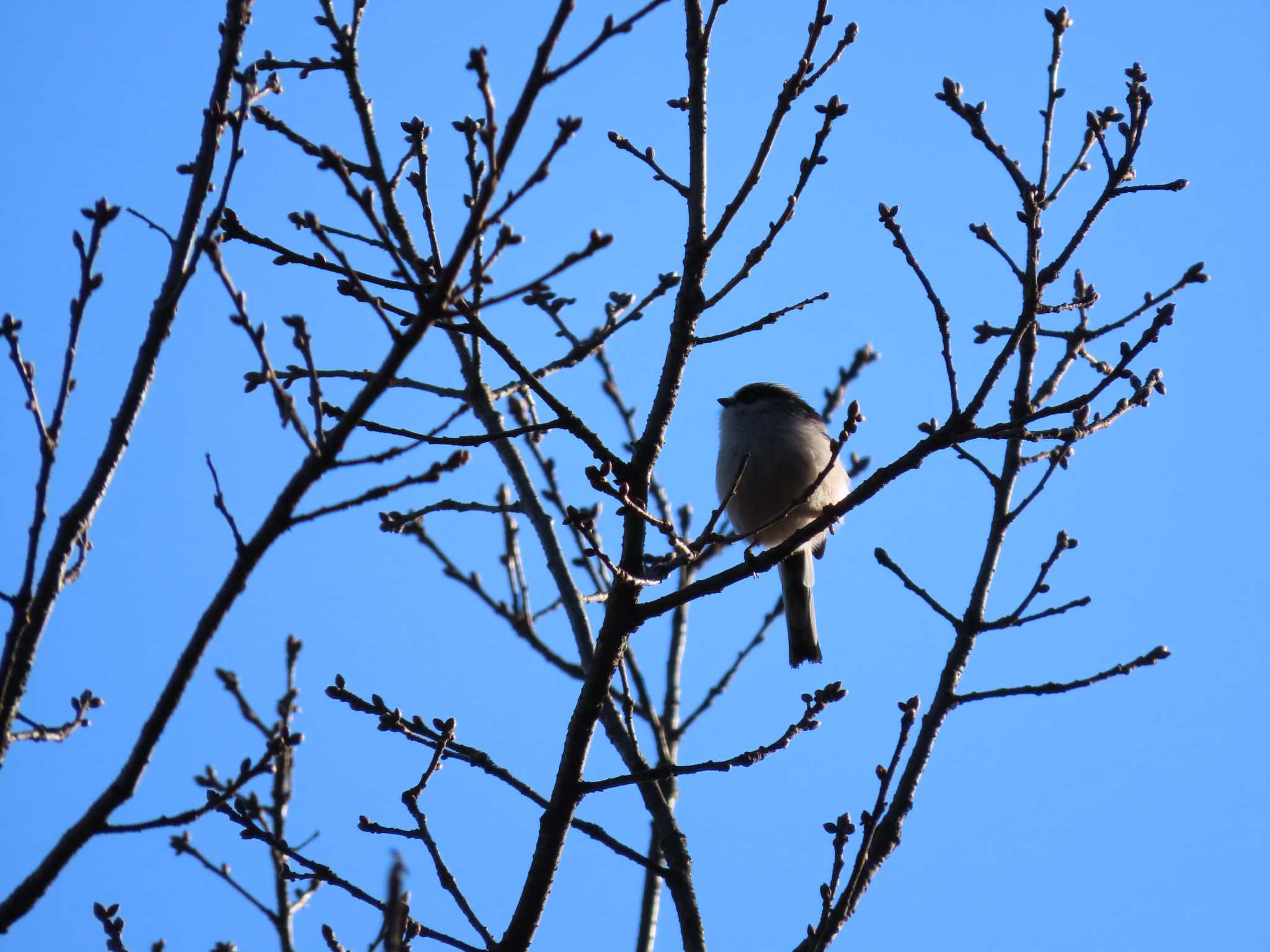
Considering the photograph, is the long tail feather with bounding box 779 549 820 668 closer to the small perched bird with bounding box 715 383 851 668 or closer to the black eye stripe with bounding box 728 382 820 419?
the small perched bird with bounding box 715 383 851 668

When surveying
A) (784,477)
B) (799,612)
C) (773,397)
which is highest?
(773,397)

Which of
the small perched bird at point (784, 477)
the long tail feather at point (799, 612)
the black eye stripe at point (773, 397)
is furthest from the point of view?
the black eye stripe at point (773, 397)

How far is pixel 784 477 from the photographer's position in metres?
6.56

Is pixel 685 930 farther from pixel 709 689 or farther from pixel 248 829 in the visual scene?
pixel 709 689

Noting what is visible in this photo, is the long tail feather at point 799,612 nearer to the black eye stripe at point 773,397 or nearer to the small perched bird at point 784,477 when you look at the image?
the small perched bird at point 784,477

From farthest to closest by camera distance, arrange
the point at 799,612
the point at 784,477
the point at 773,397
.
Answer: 1. the point at 773,397
2. the point at 799,612
3. the point at 784,477

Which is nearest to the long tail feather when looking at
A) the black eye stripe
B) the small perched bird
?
the small perched bird

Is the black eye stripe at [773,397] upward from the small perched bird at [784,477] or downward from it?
upward

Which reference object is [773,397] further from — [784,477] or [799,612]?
[799,612]

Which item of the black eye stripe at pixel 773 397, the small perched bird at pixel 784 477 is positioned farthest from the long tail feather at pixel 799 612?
the black eye stripe at pixel 773 397

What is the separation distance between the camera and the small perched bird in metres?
6.54

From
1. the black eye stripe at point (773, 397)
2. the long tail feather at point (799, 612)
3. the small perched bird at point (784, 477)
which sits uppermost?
the black eye stripe at point (773, 397)

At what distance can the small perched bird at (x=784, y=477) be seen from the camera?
6.54 metres

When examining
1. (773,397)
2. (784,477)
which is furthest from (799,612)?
(773,397)
